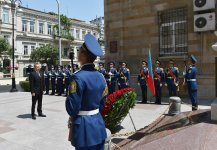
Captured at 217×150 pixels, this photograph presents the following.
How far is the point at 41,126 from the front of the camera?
25.5 feet

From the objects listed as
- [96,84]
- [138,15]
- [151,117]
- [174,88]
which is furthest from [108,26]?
[96,84]

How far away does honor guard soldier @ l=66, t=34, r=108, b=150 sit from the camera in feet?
10.6

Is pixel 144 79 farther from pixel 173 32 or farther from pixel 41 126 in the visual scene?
pixel 41 126

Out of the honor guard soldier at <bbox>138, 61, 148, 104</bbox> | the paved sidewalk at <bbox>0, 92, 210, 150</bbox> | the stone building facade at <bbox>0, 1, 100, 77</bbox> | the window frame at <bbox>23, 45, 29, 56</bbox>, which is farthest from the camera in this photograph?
the window frame at <bbox>23, 45, 29, 56</bbox>

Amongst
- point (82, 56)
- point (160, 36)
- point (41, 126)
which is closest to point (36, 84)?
point (41, 126)

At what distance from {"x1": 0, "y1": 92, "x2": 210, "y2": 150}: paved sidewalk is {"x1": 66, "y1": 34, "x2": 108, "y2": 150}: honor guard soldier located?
108 inches

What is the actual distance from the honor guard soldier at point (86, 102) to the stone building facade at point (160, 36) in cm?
834

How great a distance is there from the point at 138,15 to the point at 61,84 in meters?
5.69

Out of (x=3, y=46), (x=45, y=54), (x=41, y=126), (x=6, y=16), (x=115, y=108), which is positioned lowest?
(x=41, y=126)

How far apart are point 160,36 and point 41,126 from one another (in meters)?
7.65

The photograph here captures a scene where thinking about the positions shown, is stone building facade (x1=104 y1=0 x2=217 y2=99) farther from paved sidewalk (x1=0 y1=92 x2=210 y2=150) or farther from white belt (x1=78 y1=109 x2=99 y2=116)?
white belt (x1=78 y1=109 x2=99 y2=116)

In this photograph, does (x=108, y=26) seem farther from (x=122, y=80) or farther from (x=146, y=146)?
(x=146, y=146)

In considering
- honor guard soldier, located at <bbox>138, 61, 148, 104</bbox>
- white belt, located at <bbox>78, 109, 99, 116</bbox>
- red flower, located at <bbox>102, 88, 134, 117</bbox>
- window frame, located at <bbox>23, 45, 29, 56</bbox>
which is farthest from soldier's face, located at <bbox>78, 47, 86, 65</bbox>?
window frame, located at <bbox>23, 45, 29, 56</bbox>

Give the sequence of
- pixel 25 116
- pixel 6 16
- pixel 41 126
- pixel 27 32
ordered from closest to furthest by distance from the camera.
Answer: pixel 41 126, pixel 25 116, pixel 6 16, pixel 27 32
